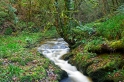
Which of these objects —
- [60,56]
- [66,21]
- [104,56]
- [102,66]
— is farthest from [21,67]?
[66,21]

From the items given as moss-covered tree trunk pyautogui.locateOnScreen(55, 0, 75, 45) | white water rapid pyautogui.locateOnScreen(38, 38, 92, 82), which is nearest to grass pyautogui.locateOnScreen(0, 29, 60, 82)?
white water rapid pyautogui.locateOnScreen(38, 38, 92, 82)

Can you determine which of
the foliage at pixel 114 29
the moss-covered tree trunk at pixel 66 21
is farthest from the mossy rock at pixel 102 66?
the moss-covered tree trunk at pixel 66 21

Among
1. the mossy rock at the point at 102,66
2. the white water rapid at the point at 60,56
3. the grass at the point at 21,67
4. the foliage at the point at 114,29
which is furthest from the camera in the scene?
the foliage at the point at 114,29

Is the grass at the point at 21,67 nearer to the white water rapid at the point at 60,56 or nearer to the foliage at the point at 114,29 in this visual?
the white water rapid at the point at 60,56

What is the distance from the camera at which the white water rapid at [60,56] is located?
11600mm

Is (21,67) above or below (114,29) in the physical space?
below

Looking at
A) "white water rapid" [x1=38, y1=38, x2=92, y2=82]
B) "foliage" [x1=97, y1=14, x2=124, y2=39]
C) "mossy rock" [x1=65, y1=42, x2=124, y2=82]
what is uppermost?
"foliage" [x1=97, y1=14, x2=124, y2=39]

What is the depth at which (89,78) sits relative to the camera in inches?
443

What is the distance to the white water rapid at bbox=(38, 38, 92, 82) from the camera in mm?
11600

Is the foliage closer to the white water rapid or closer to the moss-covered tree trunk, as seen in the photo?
the moss-covered tree trunk

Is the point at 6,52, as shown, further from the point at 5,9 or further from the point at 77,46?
the point at 5,9

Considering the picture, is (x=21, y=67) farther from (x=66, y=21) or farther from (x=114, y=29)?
(x=66, y=21)

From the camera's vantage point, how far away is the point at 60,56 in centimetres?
1535

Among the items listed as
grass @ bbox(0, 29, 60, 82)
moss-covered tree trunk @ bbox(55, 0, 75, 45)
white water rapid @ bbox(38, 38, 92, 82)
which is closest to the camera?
grass @ bbox(0, 29, 60, 82)
